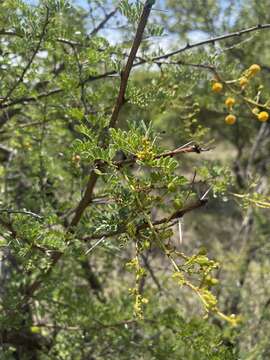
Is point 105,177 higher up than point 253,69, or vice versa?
point 253,69

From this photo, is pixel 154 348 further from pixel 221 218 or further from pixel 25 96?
pixel 221 218

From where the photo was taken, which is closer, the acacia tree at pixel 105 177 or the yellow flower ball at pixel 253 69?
the acacia tree at pixel 105 177

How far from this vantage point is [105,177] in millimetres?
1186

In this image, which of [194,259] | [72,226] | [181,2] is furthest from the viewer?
[181,2]

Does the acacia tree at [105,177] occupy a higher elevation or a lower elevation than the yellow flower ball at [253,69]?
lower

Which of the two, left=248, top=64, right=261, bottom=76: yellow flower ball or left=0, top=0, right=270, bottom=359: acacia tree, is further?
left=248, top=64, right=261, bottom=76: yellow flower ball

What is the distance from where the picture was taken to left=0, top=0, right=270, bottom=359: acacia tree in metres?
1.06

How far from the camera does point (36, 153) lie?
2334 mm

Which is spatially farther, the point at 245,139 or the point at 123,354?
the point at 245,139

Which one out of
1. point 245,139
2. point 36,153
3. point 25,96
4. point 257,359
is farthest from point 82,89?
point 245,139

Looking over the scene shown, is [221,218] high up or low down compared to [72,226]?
down

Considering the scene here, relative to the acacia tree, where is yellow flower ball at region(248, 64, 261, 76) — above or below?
above

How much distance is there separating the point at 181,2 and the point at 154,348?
3.97 m

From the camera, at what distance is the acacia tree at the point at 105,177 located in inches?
41.7
